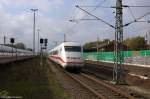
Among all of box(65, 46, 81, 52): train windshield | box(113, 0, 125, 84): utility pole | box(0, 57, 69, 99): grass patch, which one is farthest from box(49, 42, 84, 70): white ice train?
box(113, 0, 125, 84): utility pole

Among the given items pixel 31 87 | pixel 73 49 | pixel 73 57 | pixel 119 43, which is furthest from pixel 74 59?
pixel 31 87

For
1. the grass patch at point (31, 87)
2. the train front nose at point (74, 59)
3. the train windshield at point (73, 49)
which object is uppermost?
the train windshield at point (73, 49)

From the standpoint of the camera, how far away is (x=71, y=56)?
34.4m

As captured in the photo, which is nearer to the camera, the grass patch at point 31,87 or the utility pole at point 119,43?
the grass patch at point 31,87

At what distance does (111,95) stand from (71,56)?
1709 centimetres

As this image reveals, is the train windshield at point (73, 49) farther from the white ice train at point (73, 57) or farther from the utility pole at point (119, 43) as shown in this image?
the utility pole at point (119, 43)

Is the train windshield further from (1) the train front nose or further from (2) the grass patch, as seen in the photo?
(2) the grass patch

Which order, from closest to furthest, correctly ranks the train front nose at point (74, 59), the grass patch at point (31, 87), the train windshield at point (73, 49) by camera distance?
the grass patch at point (31, 87), the train front nose at point (74, 59), the train windshield at point (73, 49)

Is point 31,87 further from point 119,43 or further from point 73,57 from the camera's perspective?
point 73,57

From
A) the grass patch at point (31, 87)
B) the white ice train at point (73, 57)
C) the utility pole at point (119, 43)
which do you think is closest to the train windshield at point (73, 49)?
the white ice train at point (73, 57)

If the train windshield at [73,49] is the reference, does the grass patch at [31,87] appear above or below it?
below

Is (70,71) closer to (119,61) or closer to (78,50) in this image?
(78,50)

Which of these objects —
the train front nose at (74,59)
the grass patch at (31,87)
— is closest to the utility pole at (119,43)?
the grass patch at (31,87)

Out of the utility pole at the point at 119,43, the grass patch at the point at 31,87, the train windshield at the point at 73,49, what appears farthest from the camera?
the train windshield at the point at 73,49
